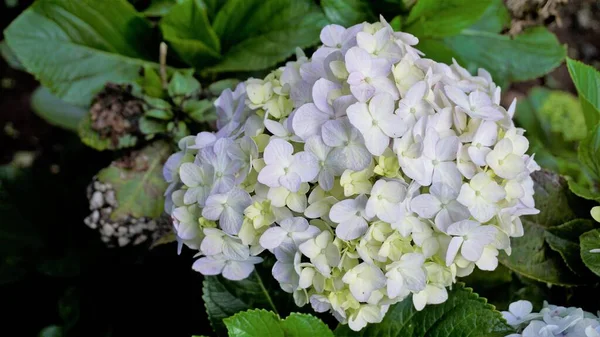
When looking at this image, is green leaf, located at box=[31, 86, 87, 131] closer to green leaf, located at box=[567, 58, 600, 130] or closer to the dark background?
the dark background

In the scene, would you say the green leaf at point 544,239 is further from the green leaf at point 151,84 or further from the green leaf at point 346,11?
the green leaf at point 151,84

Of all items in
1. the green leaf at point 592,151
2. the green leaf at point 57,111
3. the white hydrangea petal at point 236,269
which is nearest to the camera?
the white hydrangea petal at point 236,269

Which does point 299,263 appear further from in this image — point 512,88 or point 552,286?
point 512,88

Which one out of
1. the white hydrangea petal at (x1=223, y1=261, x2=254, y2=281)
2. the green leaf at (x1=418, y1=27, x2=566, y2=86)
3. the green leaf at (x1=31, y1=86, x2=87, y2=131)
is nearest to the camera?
the white hydrangea petal at (x1=223, y1=261, x2=254, y2=281)

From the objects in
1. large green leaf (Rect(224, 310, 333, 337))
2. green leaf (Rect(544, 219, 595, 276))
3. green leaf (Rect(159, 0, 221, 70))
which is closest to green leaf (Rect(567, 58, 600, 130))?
green leaf (Rect(544, 219, 595, 276))

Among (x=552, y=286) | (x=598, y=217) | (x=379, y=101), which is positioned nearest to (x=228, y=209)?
(x=379, y=101)

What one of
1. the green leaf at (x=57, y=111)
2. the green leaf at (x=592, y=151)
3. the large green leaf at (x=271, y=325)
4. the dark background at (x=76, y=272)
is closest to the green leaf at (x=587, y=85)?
the green leaf at (x=592, y=151)

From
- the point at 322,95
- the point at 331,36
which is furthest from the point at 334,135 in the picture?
the point at 331,36
